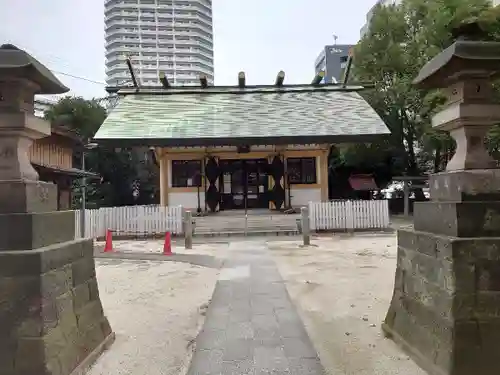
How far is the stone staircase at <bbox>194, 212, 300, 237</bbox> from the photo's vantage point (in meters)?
16.5

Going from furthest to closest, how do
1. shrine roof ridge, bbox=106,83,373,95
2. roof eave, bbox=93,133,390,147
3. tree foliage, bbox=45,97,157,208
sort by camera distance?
1. tree foliage, bbox=45,97,157,208
2. shrine roof ridge, bbox=106,83,373,95
3. roof eave, bbox=93,133,390,147

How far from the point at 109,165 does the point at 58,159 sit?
985 centimetres

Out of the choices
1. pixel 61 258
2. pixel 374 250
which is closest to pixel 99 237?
pixel 374 250

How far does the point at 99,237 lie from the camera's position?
16156 mm

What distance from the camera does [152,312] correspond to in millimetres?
6172

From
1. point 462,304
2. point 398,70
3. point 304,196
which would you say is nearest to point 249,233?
point 304,196

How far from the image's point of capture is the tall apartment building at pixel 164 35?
74812 millimetres

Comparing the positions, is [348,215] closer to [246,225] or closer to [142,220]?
[246,225]

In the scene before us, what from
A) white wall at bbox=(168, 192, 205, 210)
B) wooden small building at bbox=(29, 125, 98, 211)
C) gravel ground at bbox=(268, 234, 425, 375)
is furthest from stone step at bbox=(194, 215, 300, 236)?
wooden small building at bbox=(29, 125, 98, 211)

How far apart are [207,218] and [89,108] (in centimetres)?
1971

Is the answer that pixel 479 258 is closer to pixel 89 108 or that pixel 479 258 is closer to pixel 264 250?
pixel 264 250

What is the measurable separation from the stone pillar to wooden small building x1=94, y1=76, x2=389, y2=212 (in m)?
13.7

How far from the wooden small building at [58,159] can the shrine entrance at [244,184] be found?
722 cm

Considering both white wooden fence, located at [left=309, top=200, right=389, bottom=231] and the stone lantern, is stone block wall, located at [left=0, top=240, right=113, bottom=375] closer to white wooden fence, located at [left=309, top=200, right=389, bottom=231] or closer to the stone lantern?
the stone lantern
